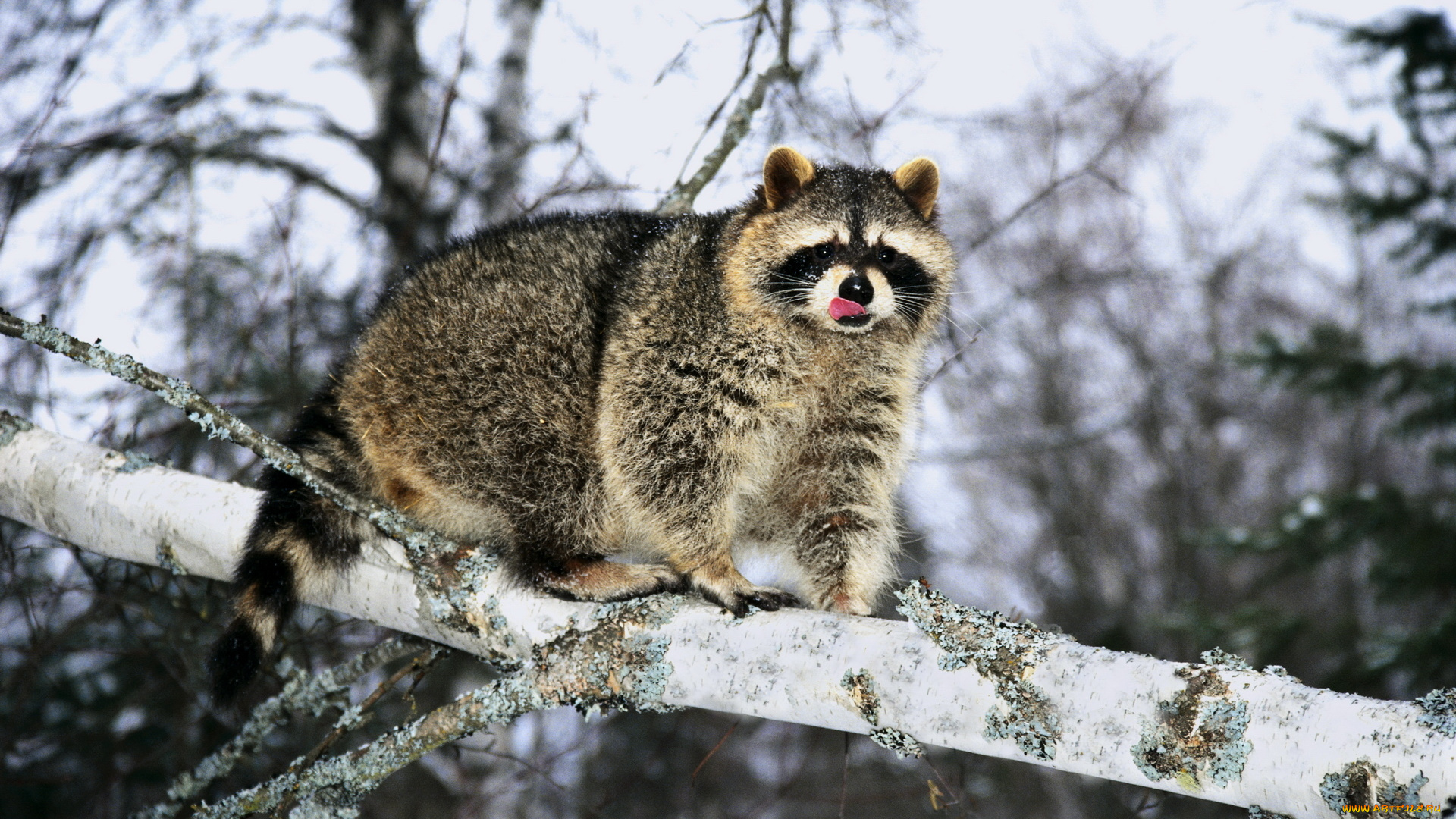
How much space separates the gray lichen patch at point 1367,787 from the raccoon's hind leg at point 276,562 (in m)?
2.54

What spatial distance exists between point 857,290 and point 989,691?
53.3 inches

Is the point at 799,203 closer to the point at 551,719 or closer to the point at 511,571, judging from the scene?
the point at 511,571

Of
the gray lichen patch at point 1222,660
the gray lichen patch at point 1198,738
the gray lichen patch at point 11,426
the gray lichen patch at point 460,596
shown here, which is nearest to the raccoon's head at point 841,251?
the gray lichen patch at point 460,596

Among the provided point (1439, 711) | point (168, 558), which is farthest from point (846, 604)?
point (168, 558)

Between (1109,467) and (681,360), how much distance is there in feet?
47.9

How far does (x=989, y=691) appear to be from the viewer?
198 cm

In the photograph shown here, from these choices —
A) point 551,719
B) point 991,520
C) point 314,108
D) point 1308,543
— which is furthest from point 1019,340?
point 314,108

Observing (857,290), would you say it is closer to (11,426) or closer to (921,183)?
(921,183)

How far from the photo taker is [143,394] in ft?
15.3

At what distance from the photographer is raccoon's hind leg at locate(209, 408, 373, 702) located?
270cm

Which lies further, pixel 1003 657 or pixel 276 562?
pixel 276 562

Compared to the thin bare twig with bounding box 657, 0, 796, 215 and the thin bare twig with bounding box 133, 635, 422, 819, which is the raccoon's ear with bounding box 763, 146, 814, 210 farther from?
the thin bare twig with bounding box 133, 635, 422, 819

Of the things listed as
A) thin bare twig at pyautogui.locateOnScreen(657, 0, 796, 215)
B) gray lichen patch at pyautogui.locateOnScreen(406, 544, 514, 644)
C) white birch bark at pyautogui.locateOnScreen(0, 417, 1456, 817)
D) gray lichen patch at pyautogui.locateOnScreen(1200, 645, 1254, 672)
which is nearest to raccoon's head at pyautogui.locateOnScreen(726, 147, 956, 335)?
thin bare twig at pyautogui.locateOnScreen(657, 0, 796, 215)

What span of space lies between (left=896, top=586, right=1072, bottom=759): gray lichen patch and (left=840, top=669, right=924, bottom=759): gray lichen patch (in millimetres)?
169
